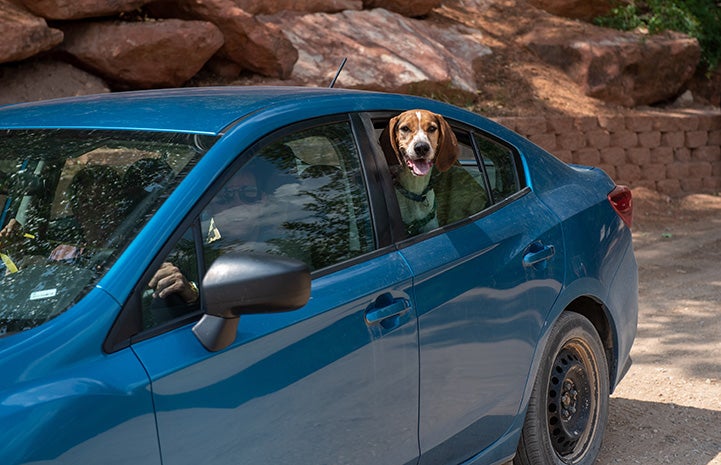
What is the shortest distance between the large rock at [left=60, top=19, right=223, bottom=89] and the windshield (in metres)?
6.36

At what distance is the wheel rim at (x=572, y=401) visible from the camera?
164 inches

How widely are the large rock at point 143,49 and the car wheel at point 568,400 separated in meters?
6.35

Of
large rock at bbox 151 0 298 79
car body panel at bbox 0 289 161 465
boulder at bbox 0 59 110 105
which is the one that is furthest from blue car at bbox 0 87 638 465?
large rock at bbox 151 0 298 79

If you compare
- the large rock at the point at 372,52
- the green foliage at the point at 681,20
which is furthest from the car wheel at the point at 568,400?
the green foliage at the point at 681,20

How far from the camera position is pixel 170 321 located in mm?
2580

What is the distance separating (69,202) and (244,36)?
24.7 feet

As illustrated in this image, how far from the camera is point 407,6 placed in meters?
12.9

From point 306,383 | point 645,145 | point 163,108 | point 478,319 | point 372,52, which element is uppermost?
point 163,108

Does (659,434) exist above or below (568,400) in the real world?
below

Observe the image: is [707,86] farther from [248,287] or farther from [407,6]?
[248,287]

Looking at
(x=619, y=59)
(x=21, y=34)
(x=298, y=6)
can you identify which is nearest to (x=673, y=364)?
(x=21, y=34)

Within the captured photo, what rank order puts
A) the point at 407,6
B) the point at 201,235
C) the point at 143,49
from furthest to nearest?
1. the point at 407,6
2. the point at 143,49
3. the point at 201,235

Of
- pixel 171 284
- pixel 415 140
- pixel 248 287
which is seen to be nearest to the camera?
pixel 248 287

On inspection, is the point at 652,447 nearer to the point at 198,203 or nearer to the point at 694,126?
the point at 198,203
